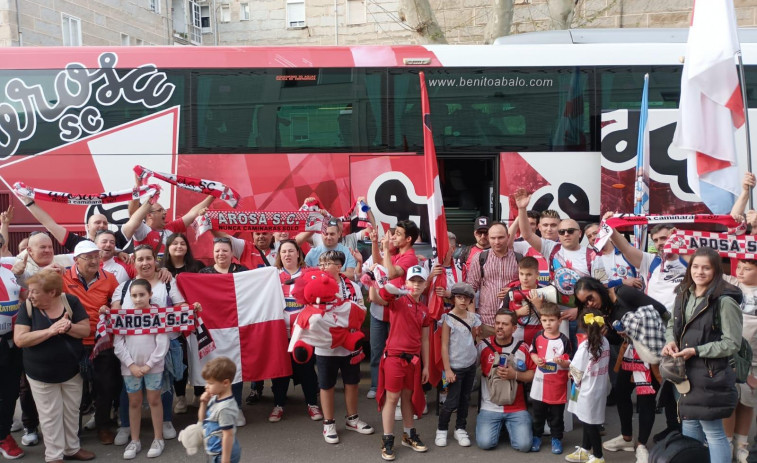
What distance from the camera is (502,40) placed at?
9133mm

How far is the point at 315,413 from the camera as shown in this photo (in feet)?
20.6

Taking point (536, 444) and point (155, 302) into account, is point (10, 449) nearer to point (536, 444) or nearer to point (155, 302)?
point (155, 302)

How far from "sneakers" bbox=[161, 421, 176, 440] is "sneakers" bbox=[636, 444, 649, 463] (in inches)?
148

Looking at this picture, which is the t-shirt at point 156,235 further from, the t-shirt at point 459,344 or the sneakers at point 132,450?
the t-shirt at point 459,344

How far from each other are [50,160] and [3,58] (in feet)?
4.81

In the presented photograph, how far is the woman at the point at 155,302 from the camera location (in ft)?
18.3

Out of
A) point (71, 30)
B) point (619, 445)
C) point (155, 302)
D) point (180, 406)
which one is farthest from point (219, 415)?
point (71, 30)

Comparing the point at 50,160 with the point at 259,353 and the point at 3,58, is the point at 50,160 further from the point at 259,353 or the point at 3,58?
the point at 259,353

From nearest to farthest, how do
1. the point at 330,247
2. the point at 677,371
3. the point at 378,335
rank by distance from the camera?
1. the point at 677,371
2. the point at 378,335
3. the point at 330,247

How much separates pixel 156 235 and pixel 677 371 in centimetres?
515

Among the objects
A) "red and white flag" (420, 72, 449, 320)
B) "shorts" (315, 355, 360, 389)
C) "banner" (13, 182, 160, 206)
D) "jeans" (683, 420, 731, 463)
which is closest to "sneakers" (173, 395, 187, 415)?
"shorts" (315, 355, 360, 389)

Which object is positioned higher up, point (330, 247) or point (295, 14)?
point (295, 14)

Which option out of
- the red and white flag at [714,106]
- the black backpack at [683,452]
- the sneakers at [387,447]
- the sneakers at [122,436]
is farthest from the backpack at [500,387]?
the sneakers at [122,436]

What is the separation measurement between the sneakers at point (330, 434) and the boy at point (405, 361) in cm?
40
